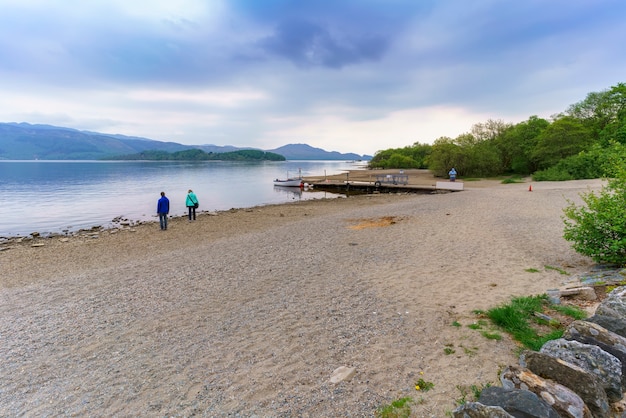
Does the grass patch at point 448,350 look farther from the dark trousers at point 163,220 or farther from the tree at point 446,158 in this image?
the tree at point 446,158

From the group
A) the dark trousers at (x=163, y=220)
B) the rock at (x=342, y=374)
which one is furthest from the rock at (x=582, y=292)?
the dark trousers at (x=163, y=220)

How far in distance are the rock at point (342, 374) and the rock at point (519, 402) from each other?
1781 millimetres

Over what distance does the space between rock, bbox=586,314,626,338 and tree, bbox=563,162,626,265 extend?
394cm

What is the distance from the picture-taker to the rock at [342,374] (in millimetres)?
4160

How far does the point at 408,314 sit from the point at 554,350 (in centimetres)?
260

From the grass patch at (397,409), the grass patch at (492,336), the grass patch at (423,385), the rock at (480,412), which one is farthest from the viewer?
the grass patch at (492,336)

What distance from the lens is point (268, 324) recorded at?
5918mm

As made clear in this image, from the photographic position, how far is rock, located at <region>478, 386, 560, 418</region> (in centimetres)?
254

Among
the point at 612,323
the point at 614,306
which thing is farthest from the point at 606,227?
the point at 612,323

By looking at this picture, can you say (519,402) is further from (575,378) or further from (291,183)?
(291,183)

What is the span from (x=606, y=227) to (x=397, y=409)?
7.25m

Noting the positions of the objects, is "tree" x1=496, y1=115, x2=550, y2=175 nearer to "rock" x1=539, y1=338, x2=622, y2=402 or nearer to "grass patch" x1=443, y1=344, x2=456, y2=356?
"grass patch" x1=443, y1=344, x2=456, y2=356

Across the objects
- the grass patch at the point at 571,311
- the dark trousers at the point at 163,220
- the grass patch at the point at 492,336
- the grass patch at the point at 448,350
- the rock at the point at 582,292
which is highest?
the rock at the point at 582,292

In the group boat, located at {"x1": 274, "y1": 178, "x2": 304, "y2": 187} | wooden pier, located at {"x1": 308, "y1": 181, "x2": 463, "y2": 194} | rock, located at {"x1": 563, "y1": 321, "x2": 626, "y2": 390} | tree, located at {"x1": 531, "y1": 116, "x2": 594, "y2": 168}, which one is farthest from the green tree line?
rock, located at {"x1": 563, "y1": 321, "x2": 626, "y2": 390}
